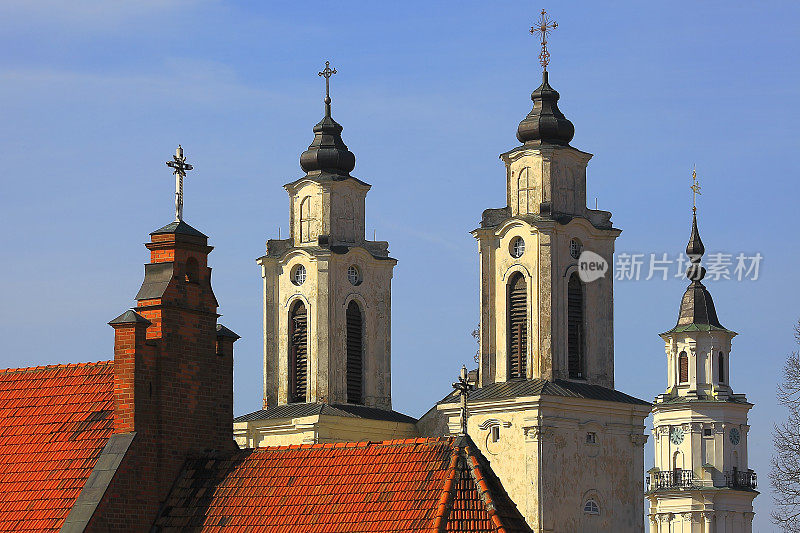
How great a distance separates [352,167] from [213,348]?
37.7m

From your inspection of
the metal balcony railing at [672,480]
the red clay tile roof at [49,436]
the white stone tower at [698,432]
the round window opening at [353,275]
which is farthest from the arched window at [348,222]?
the metal balcony railing at [672,480]

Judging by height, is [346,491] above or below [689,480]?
below

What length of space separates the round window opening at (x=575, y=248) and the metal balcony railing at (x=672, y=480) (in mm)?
39279

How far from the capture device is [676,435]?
10800 centimetres

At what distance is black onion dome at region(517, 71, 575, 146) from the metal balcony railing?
39.8m

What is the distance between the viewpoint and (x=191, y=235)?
37625mm

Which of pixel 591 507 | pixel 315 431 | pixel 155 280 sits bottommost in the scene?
pixel 591 507

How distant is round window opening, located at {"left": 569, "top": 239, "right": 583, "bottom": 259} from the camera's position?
227 feet

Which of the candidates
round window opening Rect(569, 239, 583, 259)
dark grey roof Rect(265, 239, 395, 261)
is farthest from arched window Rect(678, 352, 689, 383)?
round window opening Rect(569, 239, 583, 259)

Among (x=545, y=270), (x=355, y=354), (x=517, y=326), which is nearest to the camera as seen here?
(x=545, y=270)

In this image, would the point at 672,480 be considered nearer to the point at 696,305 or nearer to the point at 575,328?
the point at 696,305

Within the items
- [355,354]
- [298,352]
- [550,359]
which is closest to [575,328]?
[550,359]

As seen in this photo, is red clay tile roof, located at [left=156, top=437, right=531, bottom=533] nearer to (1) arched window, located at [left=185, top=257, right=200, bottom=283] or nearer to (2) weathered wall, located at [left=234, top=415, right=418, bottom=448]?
(1) arched window, located at [left=185, top=257, right=200, bottom=283]

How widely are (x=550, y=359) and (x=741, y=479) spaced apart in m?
42.2
